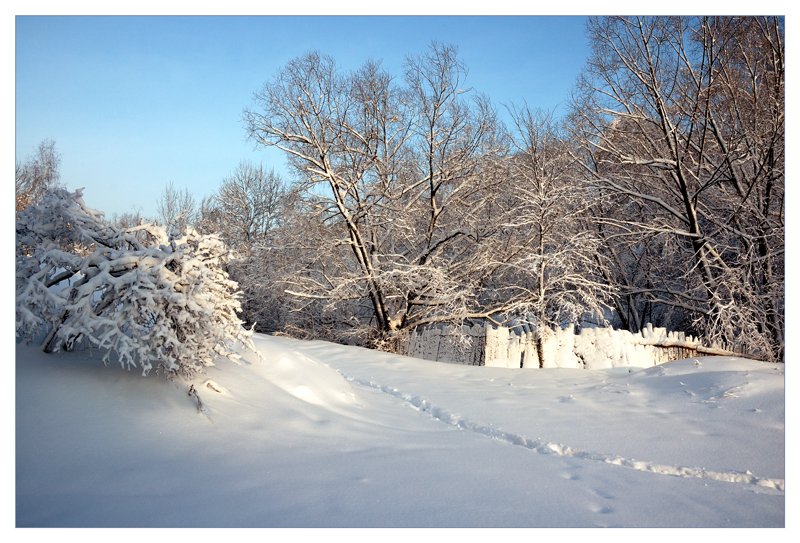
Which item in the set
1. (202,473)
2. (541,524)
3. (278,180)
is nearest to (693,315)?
(541,524)

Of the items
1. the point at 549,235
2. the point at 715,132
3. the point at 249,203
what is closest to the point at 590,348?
the point at 549,235

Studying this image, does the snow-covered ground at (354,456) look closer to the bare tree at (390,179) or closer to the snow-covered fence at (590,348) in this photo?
the snow-covered fence at (590,348)

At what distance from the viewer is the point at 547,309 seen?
11312mm

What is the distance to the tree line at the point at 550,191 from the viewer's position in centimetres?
935

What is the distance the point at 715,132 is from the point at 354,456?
9840mm

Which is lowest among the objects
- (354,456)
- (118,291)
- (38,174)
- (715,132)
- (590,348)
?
(354,456)

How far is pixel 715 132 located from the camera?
999 cm

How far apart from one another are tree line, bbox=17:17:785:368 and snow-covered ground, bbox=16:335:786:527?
16.6 feet

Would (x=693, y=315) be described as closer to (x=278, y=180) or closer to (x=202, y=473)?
(x=202, y=473)

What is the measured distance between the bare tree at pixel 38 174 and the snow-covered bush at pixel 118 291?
0.49 m

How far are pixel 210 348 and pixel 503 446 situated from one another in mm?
2476

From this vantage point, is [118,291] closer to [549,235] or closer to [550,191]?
[550,191]

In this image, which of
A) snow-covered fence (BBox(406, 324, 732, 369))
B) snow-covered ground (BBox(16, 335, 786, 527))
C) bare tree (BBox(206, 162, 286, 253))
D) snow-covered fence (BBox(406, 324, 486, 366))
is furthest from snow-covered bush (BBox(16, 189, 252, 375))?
bare tree (BBox(206, 162, 286, 253))

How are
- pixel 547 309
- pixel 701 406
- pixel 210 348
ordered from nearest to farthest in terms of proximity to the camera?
pixel 210 348
pixel 701 406
pixel 547 309
